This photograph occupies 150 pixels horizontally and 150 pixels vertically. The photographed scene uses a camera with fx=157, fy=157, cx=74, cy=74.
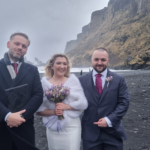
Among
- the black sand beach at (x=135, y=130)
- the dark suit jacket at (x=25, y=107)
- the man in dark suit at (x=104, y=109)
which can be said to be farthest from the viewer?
the black sand beach at (x=135, y=130)

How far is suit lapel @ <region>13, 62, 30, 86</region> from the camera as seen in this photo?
2645mm

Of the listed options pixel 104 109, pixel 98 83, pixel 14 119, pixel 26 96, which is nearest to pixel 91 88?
pixel 98 83

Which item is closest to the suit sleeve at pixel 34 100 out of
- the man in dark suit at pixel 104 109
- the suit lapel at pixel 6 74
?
the suit lapel at pixel 6 74

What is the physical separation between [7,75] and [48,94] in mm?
772

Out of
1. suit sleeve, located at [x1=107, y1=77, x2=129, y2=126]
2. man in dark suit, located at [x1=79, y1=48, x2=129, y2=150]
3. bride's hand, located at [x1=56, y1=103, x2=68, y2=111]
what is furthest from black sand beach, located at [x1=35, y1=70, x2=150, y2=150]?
bride's hand, located at [x1=56, y1=103, x2=68, y2=111]

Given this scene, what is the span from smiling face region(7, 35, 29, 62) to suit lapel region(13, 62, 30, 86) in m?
0.18

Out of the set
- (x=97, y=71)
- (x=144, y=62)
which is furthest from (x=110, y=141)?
(x=144, y=62)

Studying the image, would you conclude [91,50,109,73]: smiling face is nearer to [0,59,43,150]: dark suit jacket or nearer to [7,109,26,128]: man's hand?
[0,59,43,150]: dark suit jacket

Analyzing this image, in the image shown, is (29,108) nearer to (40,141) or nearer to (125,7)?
(40,141)

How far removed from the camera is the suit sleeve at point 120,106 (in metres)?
2.81

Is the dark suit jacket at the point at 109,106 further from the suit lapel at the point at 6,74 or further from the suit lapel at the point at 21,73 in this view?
the suit lapel at the point at 6,74

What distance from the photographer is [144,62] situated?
2346 inches

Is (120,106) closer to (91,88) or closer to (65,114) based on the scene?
(91,88)

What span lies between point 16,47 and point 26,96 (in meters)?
0.87
